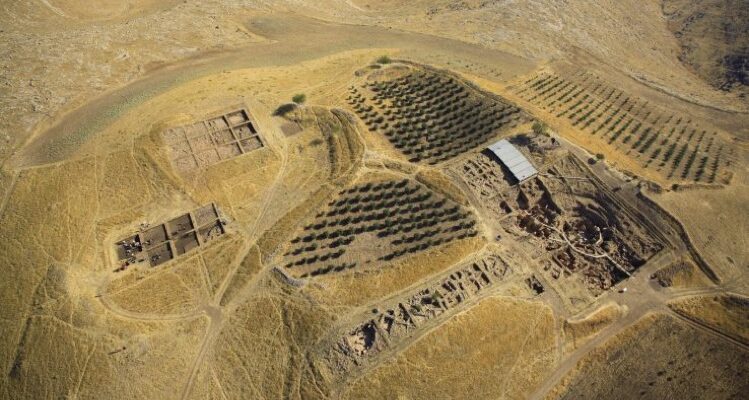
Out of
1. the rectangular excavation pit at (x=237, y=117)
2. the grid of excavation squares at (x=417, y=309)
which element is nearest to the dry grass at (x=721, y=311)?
the grid of excavation squares at (x=417, y=309)

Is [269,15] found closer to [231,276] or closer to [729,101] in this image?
[231,276]

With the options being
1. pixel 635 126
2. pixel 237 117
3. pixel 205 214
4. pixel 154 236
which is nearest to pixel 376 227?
pixel 205 214

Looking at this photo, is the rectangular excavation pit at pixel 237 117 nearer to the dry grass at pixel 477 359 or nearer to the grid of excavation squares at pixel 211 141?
the grid of excavation squares at pixel 211 141

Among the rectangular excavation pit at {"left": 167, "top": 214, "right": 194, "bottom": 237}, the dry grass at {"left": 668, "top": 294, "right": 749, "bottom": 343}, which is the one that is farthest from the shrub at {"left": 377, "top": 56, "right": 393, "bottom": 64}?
the dry grass at {"left": 668, "top": 294, "right": 749, "bottom": 343}

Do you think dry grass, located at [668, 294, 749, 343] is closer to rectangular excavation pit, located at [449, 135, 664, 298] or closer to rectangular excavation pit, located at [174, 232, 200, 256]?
rectangular excavation pit, located at [449, 135, 664, 298]

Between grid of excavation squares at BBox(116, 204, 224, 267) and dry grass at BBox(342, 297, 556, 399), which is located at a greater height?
grid of excavation squares at BBox(116, 204, 224, 267)

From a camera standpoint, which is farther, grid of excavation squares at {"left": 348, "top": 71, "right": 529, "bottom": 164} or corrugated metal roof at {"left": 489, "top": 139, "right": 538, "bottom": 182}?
grid of excavation squares at {"left": 348, "top": 71, "right": 529, "bottom": 164}

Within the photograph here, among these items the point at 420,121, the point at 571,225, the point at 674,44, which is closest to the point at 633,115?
the point at 571,225
